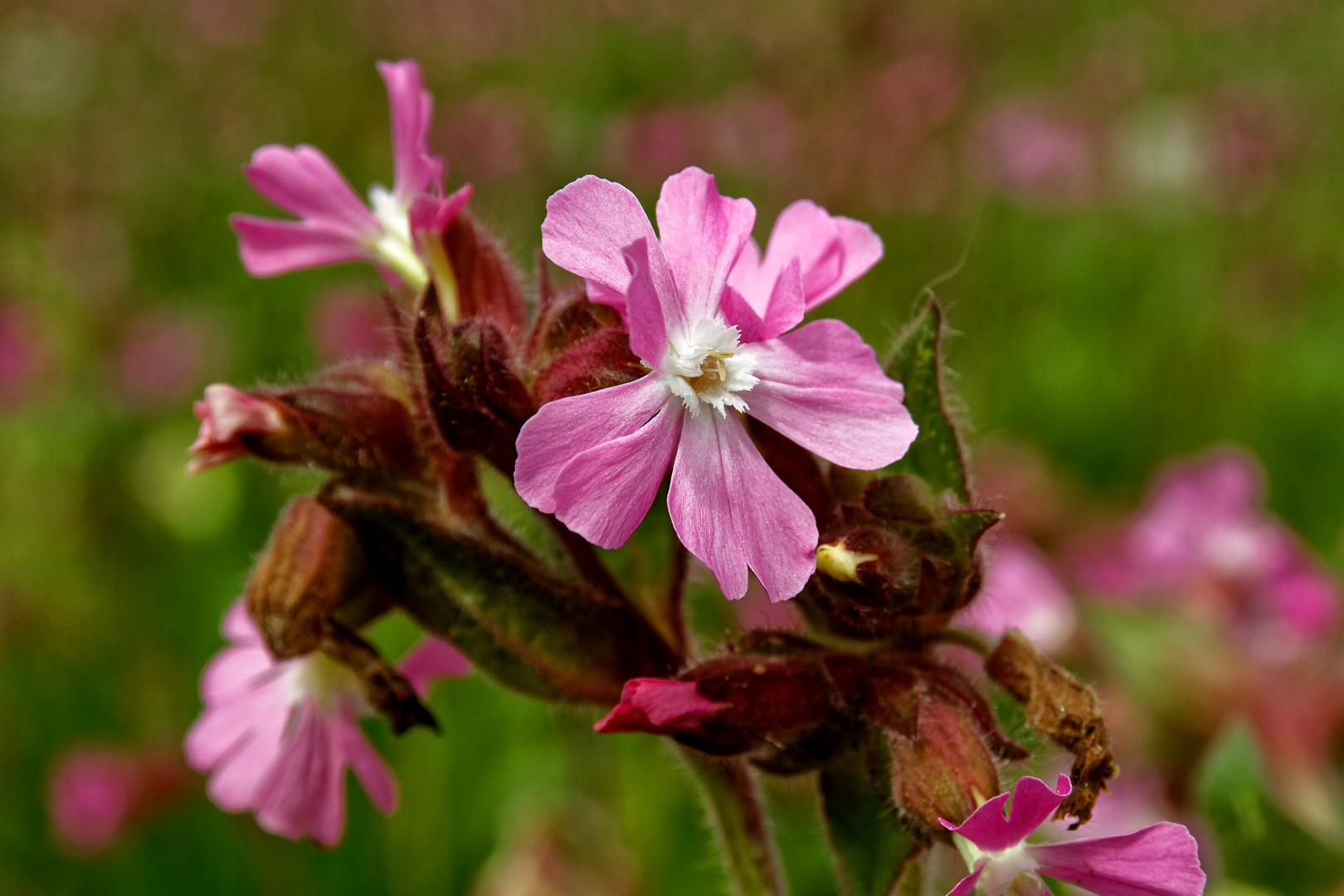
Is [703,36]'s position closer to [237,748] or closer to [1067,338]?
[1067,338]

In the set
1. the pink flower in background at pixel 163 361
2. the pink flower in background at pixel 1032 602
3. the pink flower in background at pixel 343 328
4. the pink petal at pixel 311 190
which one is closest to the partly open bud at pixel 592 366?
the pink petal at pixel 311 190

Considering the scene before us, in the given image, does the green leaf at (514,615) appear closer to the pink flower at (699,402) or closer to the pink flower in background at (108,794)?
the pink flower at (699,402)

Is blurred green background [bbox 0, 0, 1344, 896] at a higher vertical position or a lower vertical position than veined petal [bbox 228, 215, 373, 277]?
lower

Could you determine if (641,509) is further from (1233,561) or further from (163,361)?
(163,361)

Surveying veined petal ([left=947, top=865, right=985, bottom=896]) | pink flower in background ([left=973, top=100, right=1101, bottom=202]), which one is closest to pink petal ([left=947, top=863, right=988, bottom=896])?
veined petal ([left=947, top=865, right=985, bottom=896])

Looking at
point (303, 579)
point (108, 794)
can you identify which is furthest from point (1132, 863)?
point (108, 794)

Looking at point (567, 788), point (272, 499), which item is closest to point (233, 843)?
point (567, 788)

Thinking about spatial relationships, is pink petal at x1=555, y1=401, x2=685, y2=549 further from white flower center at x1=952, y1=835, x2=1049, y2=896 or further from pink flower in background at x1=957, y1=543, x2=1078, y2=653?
pink flower in background at x1=957, y1=543, x2=1078, y2=653
